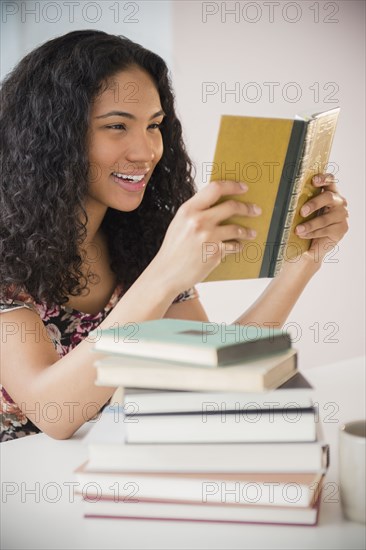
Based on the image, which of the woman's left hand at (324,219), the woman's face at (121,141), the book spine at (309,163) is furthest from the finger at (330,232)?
the woman's face at (121,141)

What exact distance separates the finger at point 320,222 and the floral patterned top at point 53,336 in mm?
563

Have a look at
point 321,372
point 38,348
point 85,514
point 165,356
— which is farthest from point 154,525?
point 321,372

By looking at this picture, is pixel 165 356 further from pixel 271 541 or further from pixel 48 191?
pixel 48 191

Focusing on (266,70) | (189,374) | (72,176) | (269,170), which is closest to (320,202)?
(269,170)

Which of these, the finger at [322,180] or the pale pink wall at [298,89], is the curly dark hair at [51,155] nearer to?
the finger at [322,180]

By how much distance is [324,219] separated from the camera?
1.39 meters

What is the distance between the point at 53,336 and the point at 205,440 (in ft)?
3.08

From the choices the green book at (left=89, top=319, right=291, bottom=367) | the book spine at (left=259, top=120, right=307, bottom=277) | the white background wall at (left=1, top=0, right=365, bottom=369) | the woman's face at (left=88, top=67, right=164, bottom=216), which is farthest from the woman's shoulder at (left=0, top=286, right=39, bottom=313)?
the white background wall at (left=1, top=0, right=365, bottom=369)

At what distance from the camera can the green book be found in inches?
28.1

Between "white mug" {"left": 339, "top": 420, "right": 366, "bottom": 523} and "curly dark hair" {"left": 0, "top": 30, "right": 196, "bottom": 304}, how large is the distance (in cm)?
93

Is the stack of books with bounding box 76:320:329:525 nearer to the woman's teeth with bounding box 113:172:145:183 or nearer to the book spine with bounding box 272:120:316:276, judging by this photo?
the book spine with bounding box 272:120:316:276

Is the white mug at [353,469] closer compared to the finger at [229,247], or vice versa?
the white mug at [353,469]

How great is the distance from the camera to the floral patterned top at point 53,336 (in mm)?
1614

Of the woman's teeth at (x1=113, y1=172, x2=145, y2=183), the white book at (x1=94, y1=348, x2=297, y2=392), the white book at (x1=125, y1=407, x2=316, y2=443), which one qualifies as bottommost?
the white book at (x1=125, y1=407, x2=316, y2=443)
